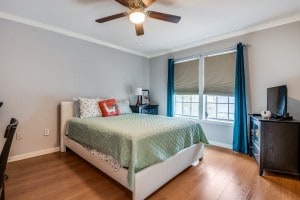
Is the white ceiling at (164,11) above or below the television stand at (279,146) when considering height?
above

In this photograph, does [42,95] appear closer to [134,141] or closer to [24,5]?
[24,5]

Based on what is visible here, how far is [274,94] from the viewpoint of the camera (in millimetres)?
2551

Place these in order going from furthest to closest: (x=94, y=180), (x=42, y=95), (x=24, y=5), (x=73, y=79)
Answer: (x=73, y=79)
(x=42, y=95)
(x=24, y=5)
(x=94, y=180)

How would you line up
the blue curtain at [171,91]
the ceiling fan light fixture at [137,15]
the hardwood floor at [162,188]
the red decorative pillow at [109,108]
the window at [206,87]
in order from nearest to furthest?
1. the hardwood floor at [162,188]
2. the ceiling fan light fixture at [137,15]
3. the red decorative pillow at [109,108]
4. the window at [206,87]
5. the blue curtain at [171,91]

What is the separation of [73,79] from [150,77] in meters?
2.33

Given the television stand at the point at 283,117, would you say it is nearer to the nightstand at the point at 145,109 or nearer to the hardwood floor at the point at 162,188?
the hardwood floor at the point at 162,188

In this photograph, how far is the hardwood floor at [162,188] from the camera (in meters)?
1.80

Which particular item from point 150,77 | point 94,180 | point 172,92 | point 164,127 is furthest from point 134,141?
point 150,77

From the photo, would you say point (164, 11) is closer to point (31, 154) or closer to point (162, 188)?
point (162, 188)

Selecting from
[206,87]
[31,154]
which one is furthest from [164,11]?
[31,154]

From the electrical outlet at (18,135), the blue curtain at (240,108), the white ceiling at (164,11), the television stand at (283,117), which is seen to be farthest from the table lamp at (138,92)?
the television stand at (283,117)

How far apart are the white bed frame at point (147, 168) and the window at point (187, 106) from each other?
4.92 feet

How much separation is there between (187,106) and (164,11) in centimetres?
244

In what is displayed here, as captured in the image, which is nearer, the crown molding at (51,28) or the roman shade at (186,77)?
the crown molding at (51,28)
